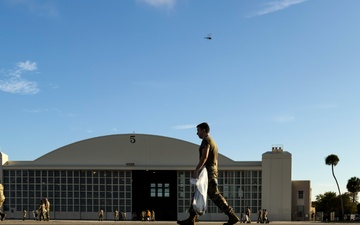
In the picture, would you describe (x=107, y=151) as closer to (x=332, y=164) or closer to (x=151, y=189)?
(x=151, y=189)

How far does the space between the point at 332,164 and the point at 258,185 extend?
29.3m

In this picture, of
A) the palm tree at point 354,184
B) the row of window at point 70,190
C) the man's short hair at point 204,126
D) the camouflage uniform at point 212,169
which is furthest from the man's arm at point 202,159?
the palm tree at point 354,184

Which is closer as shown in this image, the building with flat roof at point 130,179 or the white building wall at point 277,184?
the white building wall at point 277,184

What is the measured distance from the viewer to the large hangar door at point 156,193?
193ft

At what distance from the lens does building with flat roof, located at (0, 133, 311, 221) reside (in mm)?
57656

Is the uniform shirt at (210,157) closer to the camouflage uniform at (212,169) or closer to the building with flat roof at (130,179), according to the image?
the camouflage uniform at (212,169)

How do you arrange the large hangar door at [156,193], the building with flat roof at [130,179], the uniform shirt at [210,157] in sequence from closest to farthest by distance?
the uniform shirt at [210,157]
the building with flat roof at [130,179]
the large hangar door at [156,193]

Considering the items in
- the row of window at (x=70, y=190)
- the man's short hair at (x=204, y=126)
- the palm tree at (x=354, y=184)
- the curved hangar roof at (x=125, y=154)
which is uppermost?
the man's short hair at (x=204, y=126)

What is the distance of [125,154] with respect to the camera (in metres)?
59.7

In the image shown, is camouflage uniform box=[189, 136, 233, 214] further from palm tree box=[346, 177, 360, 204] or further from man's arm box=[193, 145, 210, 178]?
palm tree box=[346, 177, 360, 204]

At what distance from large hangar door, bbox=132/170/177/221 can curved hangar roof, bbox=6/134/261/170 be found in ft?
4.64

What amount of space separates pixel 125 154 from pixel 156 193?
6.08m

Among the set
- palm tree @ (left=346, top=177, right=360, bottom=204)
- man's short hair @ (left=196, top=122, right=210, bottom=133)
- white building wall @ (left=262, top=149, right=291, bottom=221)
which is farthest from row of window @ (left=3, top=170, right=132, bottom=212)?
man's short hair @ (left=196, top=122, right=210, bottom=133)

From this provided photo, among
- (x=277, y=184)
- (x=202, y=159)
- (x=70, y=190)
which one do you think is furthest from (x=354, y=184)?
(x=202, y=159)
